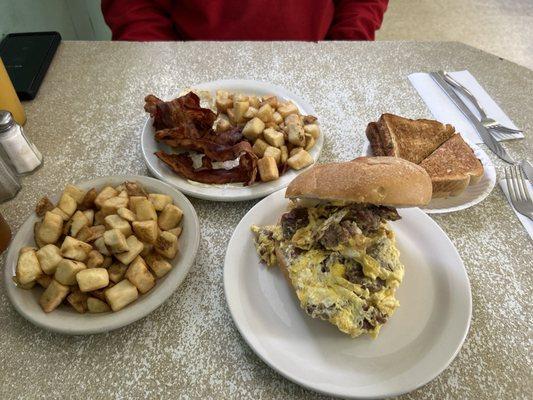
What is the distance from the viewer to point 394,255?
0.97m

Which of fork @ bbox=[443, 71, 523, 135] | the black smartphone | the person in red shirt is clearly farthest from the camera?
the person in red shirt

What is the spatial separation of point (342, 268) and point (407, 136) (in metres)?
0.71

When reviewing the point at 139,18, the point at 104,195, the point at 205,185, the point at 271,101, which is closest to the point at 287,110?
the point at 271,101

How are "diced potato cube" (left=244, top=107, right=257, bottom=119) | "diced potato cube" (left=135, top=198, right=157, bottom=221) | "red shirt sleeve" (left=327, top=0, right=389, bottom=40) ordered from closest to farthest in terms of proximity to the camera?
"diced potato cube" (left=135, top=198, right=157, bottom=221) → "diced potato cube" (left=244, top=107, right=257, bottom=119) → "red shirt sleeve" (left=327, top=0, right=389, bottom=40)

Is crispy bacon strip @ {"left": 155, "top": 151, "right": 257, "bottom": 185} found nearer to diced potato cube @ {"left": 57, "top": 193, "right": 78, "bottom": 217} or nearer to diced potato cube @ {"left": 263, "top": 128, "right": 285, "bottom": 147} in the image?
diced potato cube @ {"left": 263, "top": 128, "right": 285, "bottom": 147}

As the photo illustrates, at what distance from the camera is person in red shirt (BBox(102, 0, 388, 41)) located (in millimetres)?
1991

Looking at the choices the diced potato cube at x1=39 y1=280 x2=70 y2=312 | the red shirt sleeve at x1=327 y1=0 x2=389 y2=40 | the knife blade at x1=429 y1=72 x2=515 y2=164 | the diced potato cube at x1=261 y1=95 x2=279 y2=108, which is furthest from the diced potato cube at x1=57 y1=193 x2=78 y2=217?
the red shirt sleeve at x1=327 y1=0 x2=389 y2=40

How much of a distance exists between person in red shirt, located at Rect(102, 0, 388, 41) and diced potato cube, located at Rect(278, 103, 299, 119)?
76 centimetres

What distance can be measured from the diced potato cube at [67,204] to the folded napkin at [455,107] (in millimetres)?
1346

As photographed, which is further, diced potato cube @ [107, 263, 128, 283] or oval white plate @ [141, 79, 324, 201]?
oval white plate @ [141, 79, 324, 201]

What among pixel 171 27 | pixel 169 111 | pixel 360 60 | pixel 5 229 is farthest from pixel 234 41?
pixel 5 229

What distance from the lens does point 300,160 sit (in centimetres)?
130

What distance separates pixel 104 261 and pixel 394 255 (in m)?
0.69

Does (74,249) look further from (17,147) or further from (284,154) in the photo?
(284,154)
